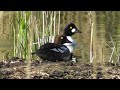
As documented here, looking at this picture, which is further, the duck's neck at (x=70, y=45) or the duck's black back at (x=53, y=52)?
the duck's neck at (x=70, y=45)

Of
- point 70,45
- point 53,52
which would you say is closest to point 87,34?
point 70,45

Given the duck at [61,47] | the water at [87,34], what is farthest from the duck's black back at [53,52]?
the water at [87,34]

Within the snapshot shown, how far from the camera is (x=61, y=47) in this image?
4828mm

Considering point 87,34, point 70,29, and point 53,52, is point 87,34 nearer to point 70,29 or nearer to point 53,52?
point 70,29

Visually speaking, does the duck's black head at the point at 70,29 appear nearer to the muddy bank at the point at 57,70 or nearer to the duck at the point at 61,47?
the duck at the point at 61,47

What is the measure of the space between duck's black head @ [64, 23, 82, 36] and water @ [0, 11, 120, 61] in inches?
1.6

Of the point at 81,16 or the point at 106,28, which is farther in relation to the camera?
the point at 106,28

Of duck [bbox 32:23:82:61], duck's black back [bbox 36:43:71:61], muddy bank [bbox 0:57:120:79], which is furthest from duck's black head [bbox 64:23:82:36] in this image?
muddy bank [bbox 0:57:120:79]

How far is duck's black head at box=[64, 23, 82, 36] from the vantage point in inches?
189

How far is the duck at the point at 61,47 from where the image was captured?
4730mm
